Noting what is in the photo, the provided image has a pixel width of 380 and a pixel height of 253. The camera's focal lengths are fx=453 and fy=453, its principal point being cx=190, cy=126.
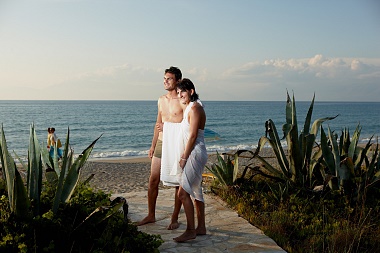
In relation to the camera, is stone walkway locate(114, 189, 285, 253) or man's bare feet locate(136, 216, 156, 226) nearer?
stone walkway locate(114, 189, 285, 253)

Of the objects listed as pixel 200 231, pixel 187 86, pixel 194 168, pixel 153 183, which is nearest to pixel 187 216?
pixel 200 231

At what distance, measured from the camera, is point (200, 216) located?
5.07 meters

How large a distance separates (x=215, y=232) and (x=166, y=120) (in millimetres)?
1459

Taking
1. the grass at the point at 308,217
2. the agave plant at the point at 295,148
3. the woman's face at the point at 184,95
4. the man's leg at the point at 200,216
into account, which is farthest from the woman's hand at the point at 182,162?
the agave plant at the point at 295,148

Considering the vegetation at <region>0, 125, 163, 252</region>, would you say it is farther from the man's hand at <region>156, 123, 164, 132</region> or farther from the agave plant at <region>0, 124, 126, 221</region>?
the man's hand at <region>156, 123, 164, 132</region>

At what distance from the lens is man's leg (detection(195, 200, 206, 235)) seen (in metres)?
5.05

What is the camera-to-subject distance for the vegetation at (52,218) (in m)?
3.33

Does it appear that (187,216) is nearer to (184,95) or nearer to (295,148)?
(184,95)

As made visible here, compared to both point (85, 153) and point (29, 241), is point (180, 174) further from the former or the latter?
point (29, 241)

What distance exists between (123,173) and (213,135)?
356 centimetres

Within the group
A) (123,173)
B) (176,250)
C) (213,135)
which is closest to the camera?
(176,250)

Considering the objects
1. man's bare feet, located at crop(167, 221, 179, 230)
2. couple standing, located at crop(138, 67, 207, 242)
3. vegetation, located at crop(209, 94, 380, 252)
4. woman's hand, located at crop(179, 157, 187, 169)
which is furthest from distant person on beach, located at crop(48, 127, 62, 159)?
woman's hand, located at crop(179, 157, 187, 169)

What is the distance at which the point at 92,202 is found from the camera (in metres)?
4.14

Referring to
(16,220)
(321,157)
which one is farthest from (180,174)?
(321,157)
